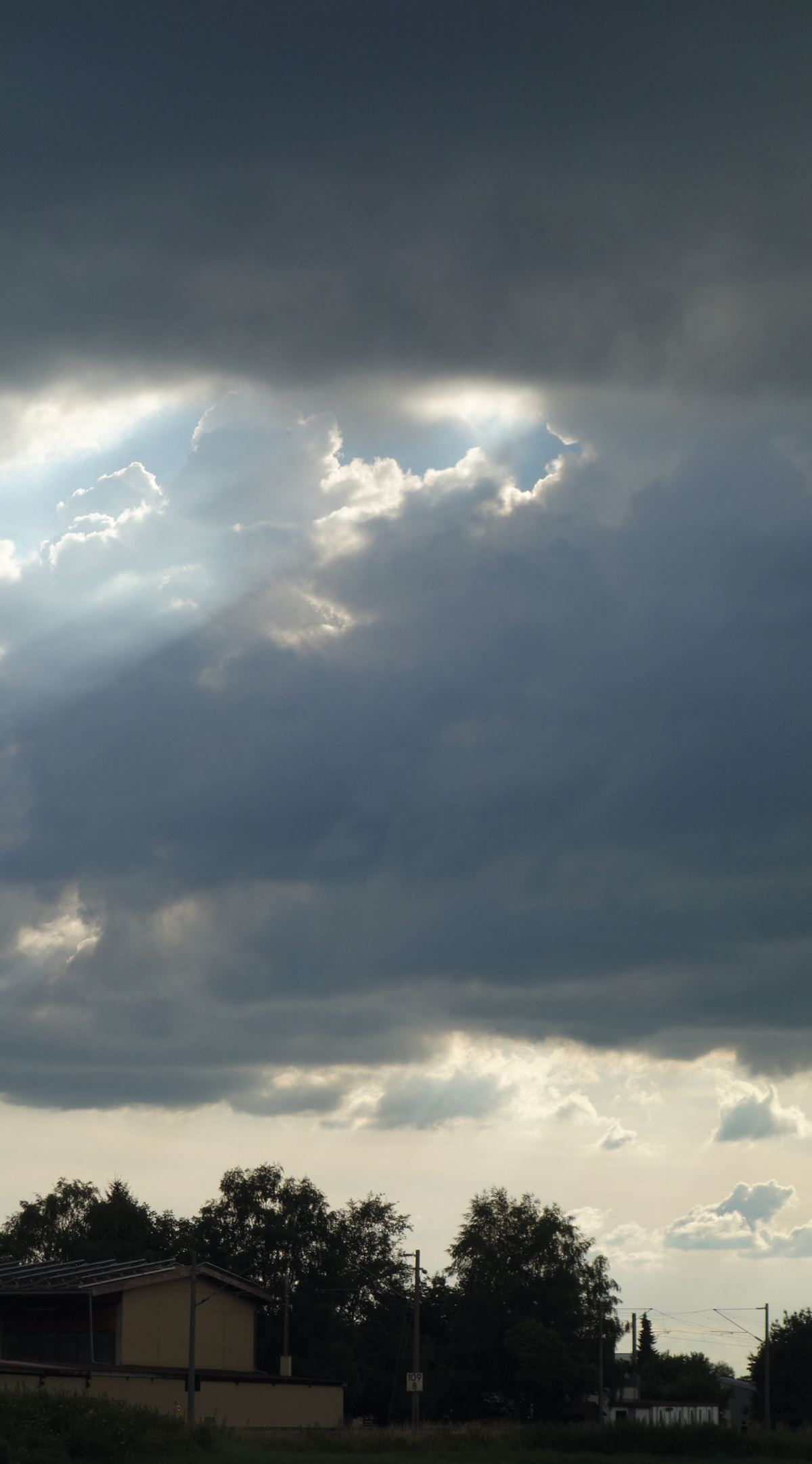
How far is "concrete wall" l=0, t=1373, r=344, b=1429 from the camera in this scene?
67125 millimetres

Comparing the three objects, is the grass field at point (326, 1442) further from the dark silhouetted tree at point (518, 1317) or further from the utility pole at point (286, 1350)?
the dark silhouetted tree at point (518, 1317)

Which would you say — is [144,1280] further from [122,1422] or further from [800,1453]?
[800,1453]

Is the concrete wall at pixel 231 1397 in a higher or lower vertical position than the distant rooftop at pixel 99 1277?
lower

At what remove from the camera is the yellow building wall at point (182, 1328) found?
75.0 meters

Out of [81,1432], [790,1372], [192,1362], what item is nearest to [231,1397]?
[192,1362]

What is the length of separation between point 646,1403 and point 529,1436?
5692 centimetres

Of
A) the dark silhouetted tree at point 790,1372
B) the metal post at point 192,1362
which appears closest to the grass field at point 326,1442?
the metal post at point 192,1362

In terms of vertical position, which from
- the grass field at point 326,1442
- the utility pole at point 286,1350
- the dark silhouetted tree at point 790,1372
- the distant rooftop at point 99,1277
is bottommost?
the dark silhouetted tree at point 790,1372

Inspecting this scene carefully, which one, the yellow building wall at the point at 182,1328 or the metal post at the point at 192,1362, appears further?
the yellow building wall at the point at 182,1328

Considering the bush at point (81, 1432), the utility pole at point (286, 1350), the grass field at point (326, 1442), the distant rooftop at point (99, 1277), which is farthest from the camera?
the utility pole at point (286, 1350)

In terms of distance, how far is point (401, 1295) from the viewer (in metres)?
106

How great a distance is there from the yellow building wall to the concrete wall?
2134mm

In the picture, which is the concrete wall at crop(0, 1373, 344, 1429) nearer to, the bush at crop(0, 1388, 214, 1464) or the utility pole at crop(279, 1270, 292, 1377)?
the utility pole at crop(279, 1270, 292, 1377)

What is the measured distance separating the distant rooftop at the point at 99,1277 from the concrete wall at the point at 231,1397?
520 cm
